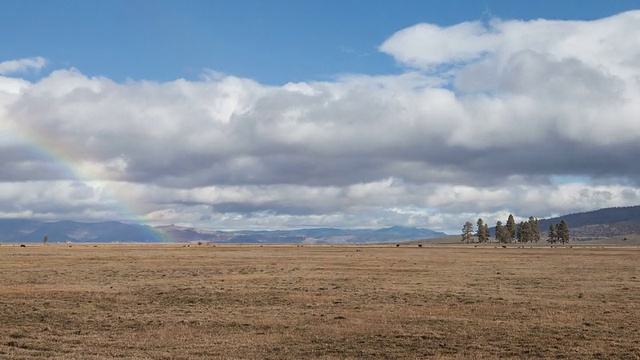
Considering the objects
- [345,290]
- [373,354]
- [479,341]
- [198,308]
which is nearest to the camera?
[373,354]

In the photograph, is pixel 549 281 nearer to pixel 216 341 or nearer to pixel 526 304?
pixel 526 304

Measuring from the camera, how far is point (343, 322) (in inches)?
1097

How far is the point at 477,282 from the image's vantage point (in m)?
49.3

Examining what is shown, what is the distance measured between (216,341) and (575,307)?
20.9 meters

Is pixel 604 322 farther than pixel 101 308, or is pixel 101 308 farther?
pixel 101 308

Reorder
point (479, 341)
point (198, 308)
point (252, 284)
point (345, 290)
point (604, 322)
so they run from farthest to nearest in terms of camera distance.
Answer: point (252, 284), point (345, 290), point (198, 308), point (604, 322), point (479, 341)

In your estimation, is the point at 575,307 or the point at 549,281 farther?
the point at 549,281

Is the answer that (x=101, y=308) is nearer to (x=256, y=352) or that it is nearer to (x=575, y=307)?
(x=256, y=352)

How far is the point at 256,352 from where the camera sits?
21.5 m

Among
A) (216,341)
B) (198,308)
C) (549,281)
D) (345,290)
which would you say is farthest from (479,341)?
(549,281)

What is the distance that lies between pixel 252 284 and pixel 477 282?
62.1 feet

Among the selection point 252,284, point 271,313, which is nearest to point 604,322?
point 271,313

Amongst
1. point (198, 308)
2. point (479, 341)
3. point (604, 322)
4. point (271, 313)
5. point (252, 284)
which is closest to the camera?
point (479, 341)

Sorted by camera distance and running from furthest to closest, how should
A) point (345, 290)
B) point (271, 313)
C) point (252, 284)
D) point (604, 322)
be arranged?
1. point (252, 284)
2. point (345, 290)
3. point (271, 313)
4. point (604, 322)
